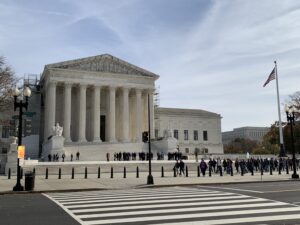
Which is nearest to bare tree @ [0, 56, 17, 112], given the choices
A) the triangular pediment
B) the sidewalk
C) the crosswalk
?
the sidewalk

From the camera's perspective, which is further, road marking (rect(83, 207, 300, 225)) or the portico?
the portico

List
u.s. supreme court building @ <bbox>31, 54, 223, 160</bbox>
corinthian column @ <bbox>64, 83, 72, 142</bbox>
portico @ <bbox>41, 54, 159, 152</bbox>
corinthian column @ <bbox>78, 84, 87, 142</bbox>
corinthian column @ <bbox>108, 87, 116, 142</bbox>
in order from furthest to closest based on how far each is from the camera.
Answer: corinthian column @ <bbox>108, 87, 116, 142</bbox> → corinthian column @ <bbox>78, 84, 87, 142</bbox> → portico @ <bbox>41, 54, 159, 152</bbox> → corinthian column @ <bbox>64, 83, 72, 142</bbox> → u.s. supreme court building @ <bbox>31, 54, 223, 160</bbox>

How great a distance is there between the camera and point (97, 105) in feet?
241

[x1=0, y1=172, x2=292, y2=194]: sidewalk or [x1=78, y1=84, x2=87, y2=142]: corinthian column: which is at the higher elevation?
[x1=78, y1=84, x2=87, y2=142]: corinthian column

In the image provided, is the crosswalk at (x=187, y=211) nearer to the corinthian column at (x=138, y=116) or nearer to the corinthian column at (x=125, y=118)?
the corinthian column at (x=125, y=118)

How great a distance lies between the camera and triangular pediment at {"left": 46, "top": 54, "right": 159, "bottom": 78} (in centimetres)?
7144

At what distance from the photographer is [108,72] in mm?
74125

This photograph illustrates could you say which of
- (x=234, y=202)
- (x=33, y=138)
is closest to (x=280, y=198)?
(x=234, y=202)

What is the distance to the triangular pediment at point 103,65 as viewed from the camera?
234ft

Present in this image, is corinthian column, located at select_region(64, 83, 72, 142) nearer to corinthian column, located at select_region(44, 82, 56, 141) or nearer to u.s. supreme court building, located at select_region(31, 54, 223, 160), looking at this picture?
u.s. supreme court building, located at select_region(31, 54, 223, 160)

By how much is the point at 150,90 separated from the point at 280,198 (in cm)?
6356

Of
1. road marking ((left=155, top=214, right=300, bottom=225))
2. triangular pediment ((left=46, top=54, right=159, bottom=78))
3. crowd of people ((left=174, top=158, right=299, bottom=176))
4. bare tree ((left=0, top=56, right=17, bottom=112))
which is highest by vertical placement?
triangular pediment ((left=46, top=54, right=159, bottom=78))

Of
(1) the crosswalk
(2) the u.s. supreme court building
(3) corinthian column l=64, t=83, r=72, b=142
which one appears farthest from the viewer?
(3) corinthian column l=64, t=83, r=72, b=142

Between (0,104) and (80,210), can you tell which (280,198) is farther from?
(0,104)
